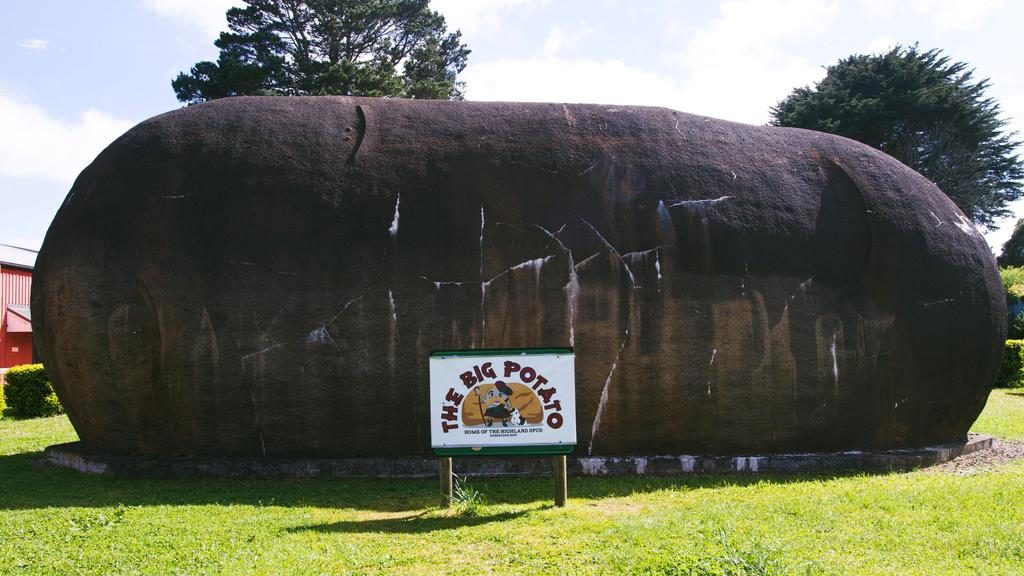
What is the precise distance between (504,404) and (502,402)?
0.03m

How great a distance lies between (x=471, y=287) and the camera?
8969 mm

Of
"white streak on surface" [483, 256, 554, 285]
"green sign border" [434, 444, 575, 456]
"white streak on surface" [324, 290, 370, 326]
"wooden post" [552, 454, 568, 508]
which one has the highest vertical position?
"white streak on surface" [483, 256, 554, 285]

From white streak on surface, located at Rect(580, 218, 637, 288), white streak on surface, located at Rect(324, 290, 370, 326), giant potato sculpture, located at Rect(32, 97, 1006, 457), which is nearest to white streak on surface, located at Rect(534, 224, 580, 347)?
giant potato sculpture, located at Rect(32, 97, 1006, 457)

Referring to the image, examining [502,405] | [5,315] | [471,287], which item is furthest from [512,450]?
[5,315]

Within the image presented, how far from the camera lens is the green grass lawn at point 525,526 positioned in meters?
5.74

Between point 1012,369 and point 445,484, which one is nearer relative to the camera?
point 445,484

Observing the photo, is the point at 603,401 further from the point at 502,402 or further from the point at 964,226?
the point at 964,226

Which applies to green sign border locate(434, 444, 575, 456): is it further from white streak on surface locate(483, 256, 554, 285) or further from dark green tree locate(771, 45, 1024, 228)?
dark green tree locate(771, 45, 1024, 228)

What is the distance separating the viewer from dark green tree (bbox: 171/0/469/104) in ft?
85.6

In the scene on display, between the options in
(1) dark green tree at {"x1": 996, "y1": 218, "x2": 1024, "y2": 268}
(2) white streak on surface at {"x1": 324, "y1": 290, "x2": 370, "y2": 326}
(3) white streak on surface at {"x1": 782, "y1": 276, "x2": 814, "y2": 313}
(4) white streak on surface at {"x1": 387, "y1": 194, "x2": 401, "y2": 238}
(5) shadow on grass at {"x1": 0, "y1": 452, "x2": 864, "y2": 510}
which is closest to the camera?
(5) shadow on grass at {"x1": 0, "y1": 452, "x2": 864, "y2": 510}

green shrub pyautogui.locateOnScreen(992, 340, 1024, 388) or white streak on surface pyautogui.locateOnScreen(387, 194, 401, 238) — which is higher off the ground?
white streak on surface pyautogui.locateOnScreen(387, 194, 401, 238)

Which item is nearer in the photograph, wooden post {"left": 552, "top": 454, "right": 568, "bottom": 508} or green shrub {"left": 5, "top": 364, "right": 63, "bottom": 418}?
wooden post {"left": 552, "top": 454, "right": 568, "bottom": 508}

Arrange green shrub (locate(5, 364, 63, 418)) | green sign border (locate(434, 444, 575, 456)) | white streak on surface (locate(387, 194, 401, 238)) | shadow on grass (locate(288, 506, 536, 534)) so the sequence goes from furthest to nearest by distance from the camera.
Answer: green shrub (locate(5, 364, 63, 418)), white streak on surface (locate(387, 194, 401, 238)), green sign border (locate(434, 444, 575, 456)), shadow on grass (locate(288, 506, 536, 534))

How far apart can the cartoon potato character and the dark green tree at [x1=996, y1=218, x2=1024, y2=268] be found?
42324 mm
